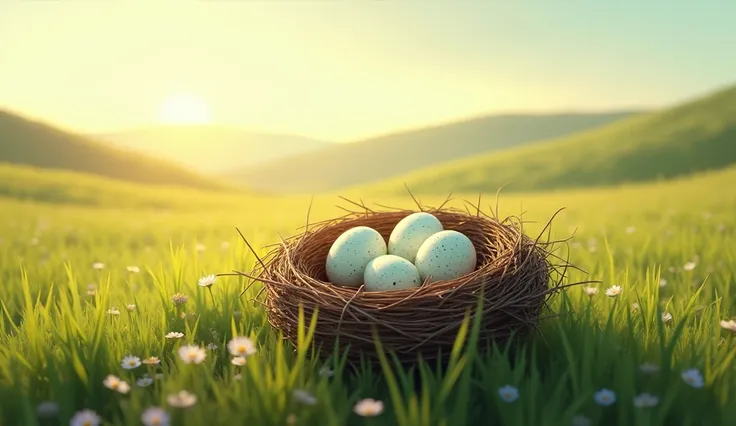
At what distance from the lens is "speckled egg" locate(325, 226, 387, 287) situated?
9.72ft

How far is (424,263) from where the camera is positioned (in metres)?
2.86

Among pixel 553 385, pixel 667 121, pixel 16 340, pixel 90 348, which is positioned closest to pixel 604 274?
pixel 553 385

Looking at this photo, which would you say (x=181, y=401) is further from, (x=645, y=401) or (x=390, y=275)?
(x=645, y=401)

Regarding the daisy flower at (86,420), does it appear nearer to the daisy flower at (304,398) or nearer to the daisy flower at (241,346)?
the daisy flower at (241,346)

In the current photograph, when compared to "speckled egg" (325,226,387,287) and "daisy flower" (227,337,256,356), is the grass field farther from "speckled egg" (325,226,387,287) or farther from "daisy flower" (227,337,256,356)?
"speckled egg" (325,226,387,287)

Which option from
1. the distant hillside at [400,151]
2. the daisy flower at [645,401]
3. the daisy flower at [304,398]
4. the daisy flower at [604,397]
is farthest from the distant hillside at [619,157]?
A: the daisy flower at [304,398]

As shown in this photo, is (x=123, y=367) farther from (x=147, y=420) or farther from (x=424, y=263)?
(x=424, y=263)

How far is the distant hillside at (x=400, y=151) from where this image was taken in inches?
2213

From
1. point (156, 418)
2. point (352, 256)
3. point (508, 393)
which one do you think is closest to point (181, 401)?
point (156, 418)

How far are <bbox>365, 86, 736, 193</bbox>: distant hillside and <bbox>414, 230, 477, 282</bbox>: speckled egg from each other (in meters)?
21.1

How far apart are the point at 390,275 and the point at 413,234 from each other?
0.46m

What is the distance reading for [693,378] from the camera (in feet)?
6.36

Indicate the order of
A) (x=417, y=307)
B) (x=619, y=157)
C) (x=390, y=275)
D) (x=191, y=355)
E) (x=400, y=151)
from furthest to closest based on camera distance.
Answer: (x=400, y=151) < (x=619, y=157) < (x=390, y=275) < (x=417, y=307) < (x=191, y=355)

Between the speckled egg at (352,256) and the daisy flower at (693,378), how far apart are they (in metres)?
1.55
